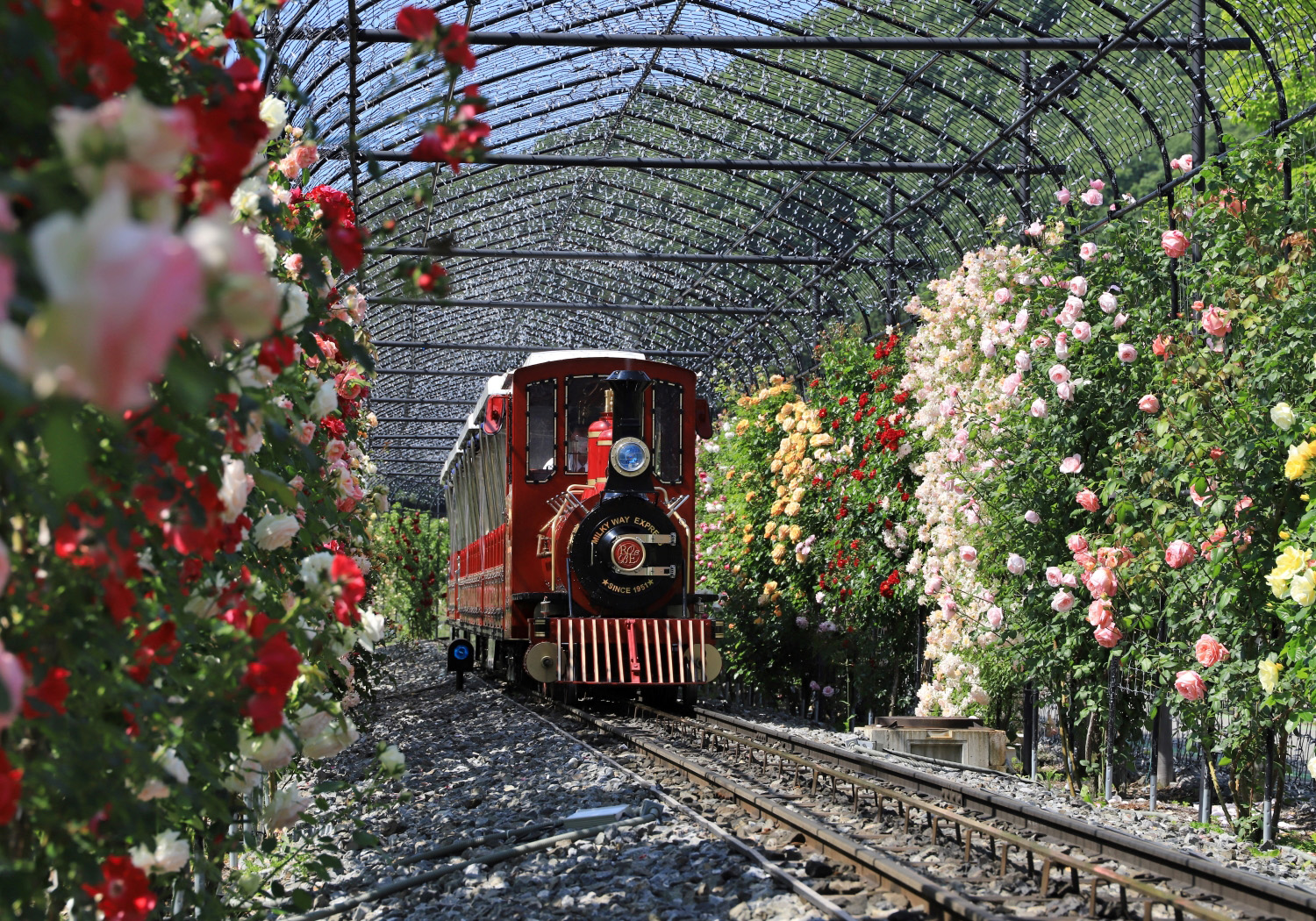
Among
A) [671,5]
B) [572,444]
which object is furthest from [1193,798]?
[671,5]

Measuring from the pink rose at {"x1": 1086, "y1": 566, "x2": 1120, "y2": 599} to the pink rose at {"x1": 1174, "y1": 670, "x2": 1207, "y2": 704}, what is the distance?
68 centimetres

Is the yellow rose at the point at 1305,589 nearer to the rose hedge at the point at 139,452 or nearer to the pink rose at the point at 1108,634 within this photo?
the pink rose at the point at 1108,634

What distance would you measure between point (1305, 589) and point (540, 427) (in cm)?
852

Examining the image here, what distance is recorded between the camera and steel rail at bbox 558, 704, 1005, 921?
4.71 m

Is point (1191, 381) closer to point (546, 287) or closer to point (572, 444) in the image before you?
point (572, 444)

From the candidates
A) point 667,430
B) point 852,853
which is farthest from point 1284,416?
point 667,430

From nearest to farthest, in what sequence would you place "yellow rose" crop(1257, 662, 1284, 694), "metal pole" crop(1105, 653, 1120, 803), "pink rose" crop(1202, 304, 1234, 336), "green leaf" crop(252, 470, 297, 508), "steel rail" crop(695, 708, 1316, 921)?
"green leaf" crop(252, 470, 297, 508)
"steel rail" crop(695, 708, 1316, 921)
"yellow rose" crop(1257, 662, 1284, 694)
"pink rose" crop(1202, 304, 1234, 336)
"metal pole" crop(1105, 653, 1120, 803)

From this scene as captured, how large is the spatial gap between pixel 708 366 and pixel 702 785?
17850mm

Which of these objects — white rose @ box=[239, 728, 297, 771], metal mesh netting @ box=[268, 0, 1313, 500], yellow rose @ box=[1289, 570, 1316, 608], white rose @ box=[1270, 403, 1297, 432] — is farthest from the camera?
metal mesh netting @ box=[268, 0, 1313, 500]

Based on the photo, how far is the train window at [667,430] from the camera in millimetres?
13430

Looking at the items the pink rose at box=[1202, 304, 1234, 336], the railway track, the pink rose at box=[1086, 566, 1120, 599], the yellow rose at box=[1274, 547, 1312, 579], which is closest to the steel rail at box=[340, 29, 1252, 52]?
the pink rose at box=[1202, 304, 1234, 336]

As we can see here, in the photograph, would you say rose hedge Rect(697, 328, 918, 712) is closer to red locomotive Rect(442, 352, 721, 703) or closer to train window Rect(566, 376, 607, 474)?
red locomotive Rect(442, 352, 721, 703)

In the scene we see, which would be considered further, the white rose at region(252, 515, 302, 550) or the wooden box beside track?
the wooden box beside track

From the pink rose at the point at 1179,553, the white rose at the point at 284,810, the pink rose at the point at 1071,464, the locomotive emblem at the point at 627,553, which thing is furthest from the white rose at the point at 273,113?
the locomotive emblem at the point at 627,553
